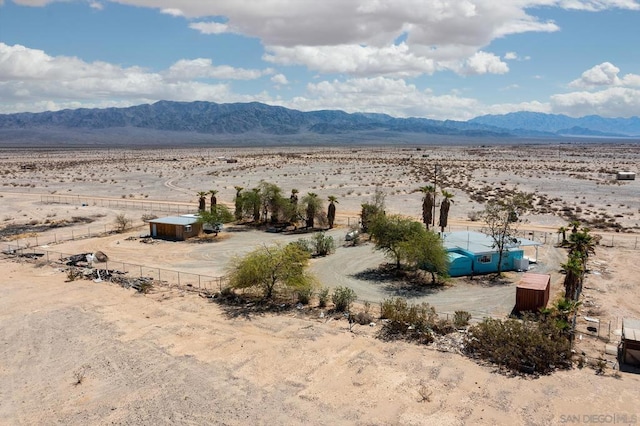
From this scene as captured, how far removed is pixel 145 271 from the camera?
126 feet

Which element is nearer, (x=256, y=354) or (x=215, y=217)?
(x=256, y=354)

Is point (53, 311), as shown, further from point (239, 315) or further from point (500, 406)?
point (500, 406)

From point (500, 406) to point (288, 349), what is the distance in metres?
9.93

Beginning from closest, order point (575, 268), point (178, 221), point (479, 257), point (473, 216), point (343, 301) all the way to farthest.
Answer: point (575, 268), point (343, 301), point (479, 257), point (178, 221), point (473, 216)

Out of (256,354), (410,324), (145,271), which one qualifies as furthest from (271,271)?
(145,271)

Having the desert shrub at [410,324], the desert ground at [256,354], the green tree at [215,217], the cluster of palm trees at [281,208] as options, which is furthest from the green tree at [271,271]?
the cluster of palm trees at [281,208]

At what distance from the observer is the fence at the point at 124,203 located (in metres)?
66.8

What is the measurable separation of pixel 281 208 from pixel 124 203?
95.5 feet

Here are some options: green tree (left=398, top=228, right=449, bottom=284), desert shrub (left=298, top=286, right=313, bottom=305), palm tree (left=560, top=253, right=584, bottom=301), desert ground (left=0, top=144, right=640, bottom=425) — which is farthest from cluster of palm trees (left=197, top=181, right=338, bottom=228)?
palm tree (left=560, top=253, right=584, bottom=301)

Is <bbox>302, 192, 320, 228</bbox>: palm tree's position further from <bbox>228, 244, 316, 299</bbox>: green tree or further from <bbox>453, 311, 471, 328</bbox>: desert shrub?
<bbox>453, 311, 471, 328</bbox>: desert shrub

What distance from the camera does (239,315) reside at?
Result: 2941cm

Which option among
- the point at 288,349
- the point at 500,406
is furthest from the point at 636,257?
the point at 288,349

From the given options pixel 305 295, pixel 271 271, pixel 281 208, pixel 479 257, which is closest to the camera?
pixel 305 295

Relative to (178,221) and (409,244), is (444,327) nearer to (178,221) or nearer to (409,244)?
(409,244)
